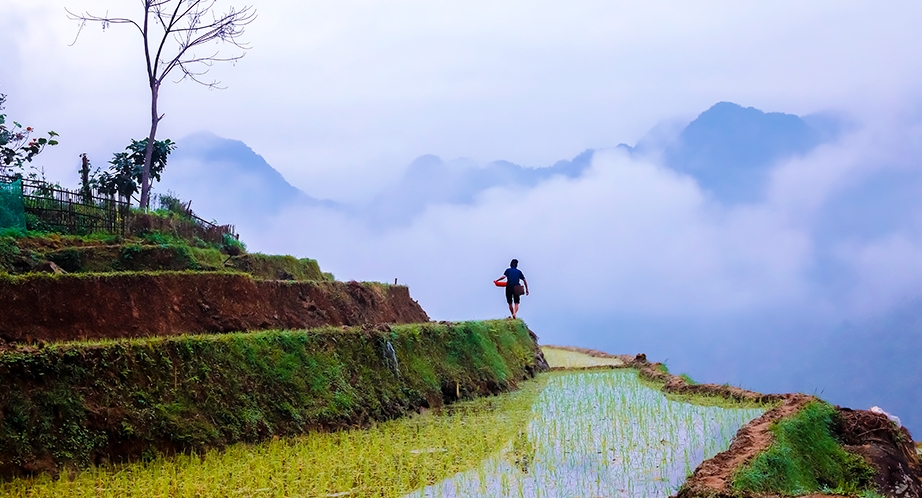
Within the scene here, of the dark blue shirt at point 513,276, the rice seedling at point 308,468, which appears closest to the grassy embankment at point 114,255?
the dark blue shirt at point 513,276

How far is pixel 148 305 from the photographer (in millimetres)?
11492

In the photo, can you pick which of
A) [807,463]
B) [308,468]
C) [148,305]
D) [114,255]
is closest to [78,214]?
[114,255]

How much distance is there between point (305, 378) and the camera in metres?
8.85

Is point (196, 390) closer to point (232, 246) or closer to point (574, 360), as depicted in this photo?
point (232, 246)

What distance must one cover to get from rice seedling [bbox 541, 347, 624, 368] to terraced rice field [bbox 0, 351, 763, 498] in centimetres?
974

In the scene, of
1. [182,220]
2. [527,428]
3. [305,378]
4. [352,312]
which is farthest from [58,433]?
[182,220]

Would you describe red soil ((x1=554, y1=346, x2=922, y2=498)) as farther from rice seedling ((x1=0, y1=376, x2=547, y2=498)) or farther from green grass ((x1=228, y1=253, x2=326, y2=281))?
green grass ((x1=228, y1=253, x2=326, y2=281))

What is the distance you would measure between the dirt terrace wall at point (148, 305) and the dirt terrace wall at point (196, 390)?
3.20 m

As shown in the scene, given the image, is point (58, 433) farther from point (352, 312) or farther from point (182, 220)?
point (182, 220)

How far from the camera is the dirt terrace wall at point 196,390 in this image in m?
6.39

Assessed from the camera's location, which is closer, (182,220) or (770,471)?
(770,471)

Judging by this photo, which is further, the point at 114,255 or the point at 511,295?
the point at 511,295

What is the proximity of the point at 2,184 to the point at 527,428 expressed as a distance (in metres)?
13.0

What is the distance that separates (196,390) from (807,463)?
622cm
